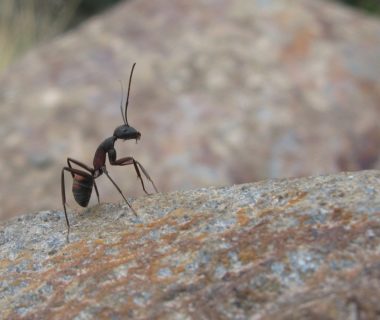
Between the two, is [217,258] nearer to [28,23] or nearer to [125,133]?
[125,133]

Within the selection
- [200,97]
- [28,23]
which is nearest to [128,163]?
[200,97]

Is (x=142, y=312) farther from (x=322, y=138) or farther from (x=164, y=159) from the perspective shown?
(x=322, y=138)

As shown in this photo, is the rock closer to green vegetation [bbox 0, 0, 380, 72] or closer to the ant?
the ant

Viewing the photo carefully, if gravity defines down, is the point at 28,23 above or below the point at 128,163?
above

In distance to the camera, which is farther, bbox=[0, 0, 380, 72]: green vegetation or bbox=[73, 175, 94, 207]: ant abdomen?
bbox=[0, 0, 380, 72]: green vegetation

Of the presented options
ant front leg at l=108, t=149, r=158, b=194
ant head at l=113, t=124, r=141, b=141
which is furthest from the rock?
ant head at l=113, t=124, r=141, b=141

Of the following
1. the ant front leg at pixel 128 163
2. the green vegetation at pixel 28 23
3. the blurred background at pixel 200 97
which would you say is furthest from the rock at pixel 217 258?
the green vegetation at pixel 28 23

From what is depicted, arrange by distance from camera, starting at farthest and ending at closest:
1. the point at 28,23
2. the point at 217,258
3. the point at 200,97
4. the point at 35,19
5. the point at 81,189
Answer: the point at 35,19
the point at 28,23
the point at 200,97
the point at 81,189
the point at 217,258

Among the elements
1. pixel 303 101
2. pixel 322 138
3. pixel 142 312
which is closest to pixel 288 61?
pixel 303 101
